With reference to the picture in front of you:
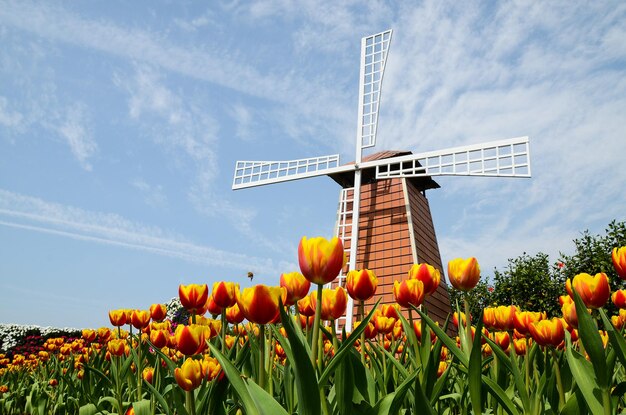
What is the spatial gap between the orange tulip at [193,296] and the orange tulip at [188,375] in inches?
24.3

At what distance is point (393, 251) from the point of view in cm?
1405

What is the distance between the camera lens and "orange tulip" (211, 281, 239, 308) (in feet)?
6.67

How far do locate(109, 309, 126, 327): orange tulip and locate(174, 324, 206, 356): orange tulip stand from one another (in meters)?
1.47

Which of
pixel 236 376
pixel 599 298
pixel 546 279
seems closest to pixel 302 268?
pixel 236 376

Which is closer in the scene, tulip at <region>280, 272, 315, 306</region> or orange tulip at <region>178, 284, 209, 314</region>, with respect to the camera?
tulip at <region>280, 272, 315, 306</region>

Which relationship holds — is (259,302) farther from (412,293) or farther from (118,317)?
(118,317)

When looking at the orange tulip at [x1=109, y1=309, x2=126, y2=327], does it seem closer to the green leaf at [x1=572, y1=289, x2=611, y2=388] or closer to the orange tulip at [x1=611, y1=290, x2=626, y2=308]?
the green leaf at [x1=572, y1=289, x2=611, y2=388]

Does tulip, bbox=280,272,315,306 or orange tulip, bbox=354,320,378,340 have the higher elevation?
tulip, bbox=280,272,315,306

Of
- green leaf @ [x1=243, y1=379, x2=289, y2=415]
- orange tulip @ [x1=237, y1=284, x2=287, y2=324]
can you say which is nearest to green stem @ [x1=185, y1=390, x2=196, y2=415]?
orange tulip @ [x1=237, y1=284, x2=287, y2=324]

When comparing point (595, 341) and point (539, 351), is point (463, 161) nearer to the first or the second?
point (539, 351)

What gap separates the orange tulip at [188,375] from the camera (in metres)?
1.65

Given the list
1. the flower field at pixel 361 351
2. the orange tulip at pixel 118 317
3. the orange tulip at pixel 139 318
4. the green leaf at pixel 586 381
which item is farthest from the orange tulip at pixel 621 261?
the orange tulip at pixel 118 317

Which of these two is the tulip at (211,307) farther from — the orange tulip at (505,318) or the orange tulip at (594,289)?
the orange tulip at (594,289)

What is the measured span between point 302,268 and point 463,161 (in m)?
13.7
